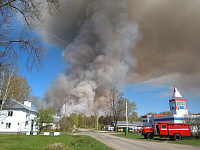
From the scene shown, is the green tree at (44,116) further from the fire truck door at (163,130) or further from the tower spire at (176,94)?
the tower spire at (176,94)

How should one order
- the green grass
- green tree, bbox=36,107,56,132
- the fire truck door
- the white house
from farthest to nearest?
1. the white house
2. green tree, bbox=36,107,56,132
3. the fire truck door
4. the green grass

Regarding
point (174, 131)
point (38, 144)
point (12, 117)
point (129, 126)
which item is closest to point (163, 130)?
point (174, 131)

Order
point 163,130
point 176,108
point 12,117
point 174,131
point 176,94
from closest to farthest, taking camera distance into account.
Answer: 1. point 174,131
2. point 163,130
3. point 12,117
4. point 176,108
5. point 176,94

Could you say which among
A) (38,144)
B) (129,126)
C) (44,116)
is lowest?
(129,126)

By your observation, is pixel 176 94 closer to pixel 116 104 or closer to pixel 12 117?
pixel 116 104

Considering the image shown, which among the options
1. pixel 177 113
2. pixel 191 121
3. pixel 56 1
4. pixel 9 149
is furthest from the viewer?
pixel 177 113

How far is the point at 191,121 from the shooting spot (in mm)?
19328

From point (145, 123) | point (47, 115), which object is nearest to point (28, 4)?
point (47, 115)

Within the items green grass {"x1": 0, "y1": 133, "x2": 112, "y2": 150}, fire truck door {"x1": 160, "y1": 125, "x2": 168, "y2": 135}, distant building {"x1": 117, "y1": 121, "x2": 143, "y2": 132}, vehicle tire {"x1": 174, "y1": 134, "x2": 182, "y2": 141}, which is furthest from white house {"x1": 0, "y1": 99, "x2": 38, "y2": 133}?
distant building {"x1": 117, "y1": 121, "x2": 143, "y2": 132}

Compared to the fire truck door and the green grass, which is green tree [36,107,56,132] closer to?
the green grass

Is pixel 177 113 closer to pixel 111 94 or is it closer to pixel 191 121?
pixel 111 94

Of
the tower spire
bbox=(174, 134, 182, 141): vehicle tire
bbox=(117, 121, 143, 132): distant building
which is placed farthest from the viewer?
bbox=(117, 121, 143, 132): distant building

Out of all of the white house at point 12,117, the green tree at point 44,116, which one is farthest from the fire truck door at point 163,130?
the white house at point 12,117

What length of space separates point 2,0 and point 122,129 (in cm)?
4631
